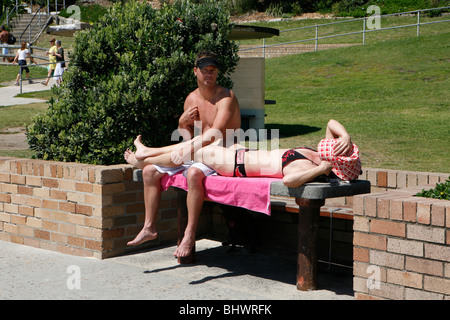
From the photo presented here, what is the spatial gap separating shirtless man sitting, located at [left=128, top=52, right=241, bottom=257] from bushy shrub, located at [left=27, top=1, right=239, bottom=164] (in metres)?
0.92

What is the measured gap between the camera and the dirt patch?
984 cm

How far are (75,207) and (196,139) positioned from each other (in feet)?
4.82

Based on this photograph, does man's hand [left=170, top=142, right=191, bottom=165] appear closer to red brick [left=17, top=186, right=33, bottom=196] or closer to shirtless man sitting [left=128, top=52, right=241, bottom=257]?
shirtless man sitting [left=128, top=52, right=241, bottom=257]

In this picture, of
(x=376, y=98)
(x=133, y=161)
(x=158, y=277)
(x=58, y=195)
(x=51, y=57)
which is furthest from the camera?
(x=51, y=57)

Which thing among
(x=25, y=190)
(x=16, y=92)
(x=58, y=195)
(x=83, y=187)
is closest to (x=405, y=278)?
(x=83, y=187)

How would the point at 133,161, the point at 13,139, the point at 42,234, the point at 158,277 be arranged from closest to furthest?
1. the point at 158,277
2. the point at 133,161
3. the point at 42,234
4. the point at 13,139

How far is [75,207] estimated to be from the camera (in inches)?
227

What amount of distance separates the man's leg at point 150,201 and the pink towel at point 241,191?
1.60ft

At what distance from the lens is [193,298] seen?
443cm

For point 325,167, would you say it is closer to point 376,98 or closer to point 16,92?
point 376,98

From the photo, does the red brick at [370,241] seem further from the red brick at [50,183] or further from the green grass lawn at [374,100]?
the green grass lawn at [374,100]

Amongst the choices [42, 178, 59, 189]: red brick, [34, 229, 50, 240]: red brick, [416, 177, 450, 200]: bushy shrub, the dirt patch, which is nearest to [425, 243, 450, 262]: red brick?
[416, 177, 450, 200]: bushy shrub

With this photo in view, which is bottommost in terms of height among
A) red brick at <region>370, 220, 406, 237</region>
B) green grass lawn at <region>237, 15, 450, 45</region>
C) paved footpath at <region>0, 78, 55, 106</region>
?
red brick at <region>370, 220, 406, 237</region>
